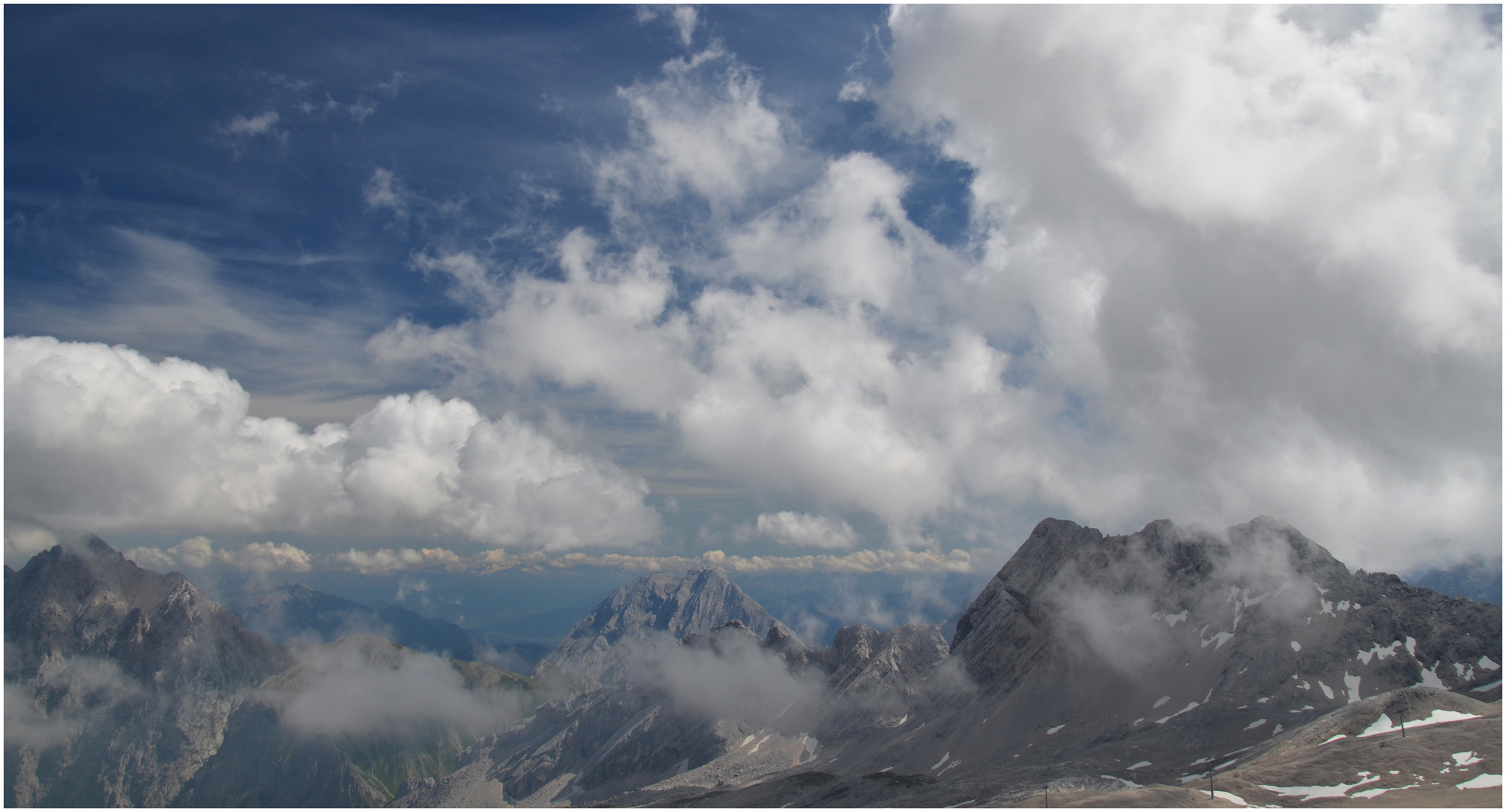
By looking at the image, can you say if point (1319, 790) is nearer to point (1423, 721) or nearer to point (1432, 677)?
point (1423, 721)

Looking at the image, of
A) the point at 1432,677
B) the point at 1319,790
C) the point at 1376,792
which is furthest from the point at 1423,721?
the point at 1432,677

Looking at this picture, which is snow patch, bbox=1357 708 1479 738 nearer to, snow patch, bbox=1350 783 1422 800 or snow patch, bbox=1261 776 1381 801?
snow patch, bbox=1261 776 1381 801

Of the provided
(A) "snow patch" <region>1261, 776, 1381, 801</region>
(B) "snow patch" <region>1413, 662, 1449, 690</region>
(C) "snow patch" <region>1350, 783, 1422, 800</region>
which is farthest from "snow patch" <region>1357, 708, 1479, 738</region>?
(B) "snow patch" <region>1413, 662, 1449, 690</region>

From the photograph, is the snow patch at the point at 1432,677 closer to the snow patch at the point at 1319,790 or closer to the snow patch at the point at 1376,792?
the snow patch at the point at 1319,790

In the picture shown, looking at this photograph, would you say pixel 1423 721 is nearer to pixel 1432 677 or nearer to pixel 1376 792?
pixel 1376 792

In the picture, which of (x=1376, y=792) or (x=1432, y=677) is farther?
(x=1432, y=677)

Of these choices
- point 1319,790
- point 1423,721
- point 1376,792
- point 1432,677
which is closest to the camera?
point 1376,792

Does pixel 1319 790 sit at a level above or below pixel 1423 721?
below

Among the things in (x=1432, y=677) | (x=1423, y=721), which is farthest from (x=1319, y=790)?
(x=1432, y=677)

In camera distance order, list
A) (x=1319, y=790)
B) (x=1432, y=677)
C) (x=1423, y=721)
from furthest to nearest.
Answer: (x=1432, y=677), (x=1423, y=721), (x=1319, y=790)

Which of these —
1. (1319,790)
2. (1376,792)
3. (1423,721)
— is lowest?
(1319,790)

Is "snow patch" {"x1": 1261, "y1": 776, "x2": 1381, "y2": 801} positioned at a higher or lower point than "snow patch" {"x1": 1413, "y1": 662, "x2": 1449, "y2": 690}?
higher

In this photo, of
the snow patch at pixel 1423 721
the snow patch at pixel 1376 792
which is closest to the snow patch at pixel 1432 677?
the snow patch at pixel 1423 721
